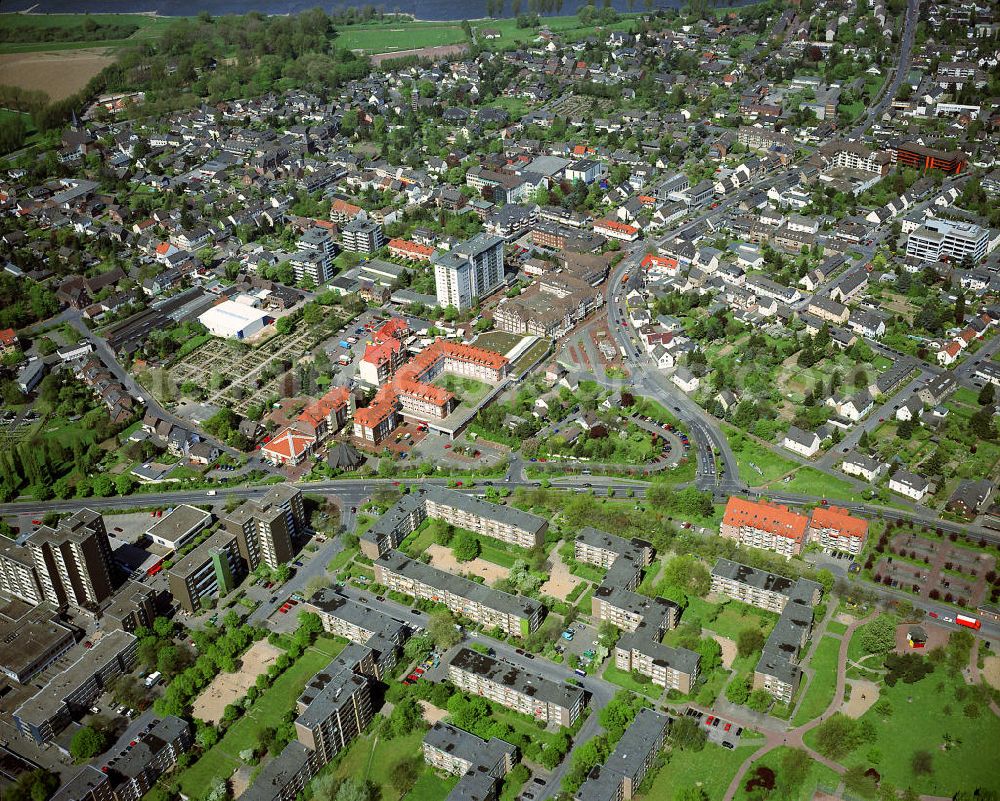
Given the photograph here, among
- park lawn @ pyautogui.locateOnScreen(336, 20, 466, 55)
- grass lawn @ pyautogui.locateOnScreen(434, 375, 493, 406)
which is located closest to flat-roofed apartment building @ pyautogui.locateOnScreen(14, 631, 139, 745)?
grass lawn @ pyautogui.locateOnScreen(434, 375, 493, 406)

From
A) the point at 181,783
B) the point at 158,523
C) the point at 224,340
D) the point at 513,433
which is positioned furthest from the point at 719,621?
the point at 224,340

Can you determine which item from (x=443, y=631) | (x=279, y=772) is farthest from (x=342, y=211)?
(x=279, y=772)

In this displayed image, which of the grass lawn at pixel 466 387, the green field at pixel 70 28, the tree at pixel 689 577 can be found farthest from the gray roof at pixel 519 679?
the green field at pixel 70 28

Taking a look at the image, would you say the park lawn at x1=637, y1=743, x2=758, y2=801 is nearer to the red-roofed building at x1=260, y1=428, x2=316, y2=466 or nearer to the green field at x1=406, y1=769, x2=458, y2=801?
the green field at x1=406, y1=769, x2=458, y2=801

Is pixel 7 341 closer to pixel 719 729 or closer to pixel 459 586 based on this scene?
pixel 459 586

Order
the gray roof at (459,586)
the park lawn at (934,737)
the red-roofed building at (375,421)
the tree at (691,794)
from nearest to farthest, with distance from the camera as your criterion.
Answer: the tree at (691,794) < the park lawn at (934,737) < the gray roof at (459,586) < the red-roofed building at (375,421)

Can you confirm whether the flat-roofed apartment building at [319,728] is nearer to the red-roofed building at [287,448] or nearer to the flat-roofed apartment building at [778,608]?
the flat-roofed apartment building at [778,608]
